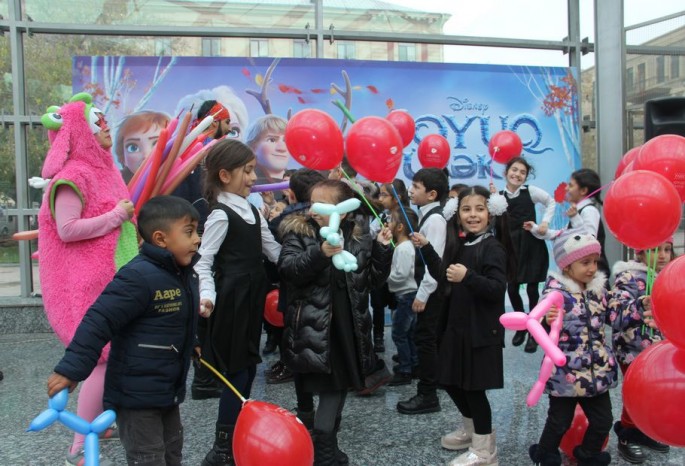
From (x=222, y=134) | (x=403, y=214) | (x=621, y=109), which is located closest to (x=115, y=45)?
(x=222, y=134)

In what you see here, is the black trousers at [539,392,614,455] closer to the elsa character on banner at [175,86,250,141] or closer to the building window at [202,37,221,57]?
the elsa character on banner at [175,86,250,141]

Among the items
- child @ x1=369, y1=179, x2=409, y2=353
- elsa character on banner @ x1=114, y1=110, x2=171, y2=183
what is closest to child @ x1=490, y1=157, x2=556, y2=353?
child @ x1=369, y1=179, x2=409, y2=353

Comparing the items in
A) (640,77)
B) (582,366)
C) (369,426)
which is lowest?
(369,426)

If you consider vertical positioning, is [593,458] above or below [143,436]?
below

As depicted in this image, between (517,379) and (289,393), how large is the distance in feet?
5.74

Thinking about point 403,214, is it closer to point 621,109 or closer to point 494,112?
point 494,112

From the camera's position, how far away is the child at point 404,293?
436cm

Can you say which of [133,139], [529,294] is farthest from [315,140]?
[133,139]

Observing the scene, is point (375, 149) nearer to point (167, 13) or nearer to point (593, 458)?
point (593, 458)

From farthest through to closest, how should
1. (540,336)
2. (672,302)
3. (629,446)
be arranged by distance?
(629,446) → (540,336) → (672,302)

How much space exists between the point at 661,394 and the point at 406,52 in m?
5.66

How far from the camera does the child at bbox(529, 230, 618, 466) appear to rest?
285 cm

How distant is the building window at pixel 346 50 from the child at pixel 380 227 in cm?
247

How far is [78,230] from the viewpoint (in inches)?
120
